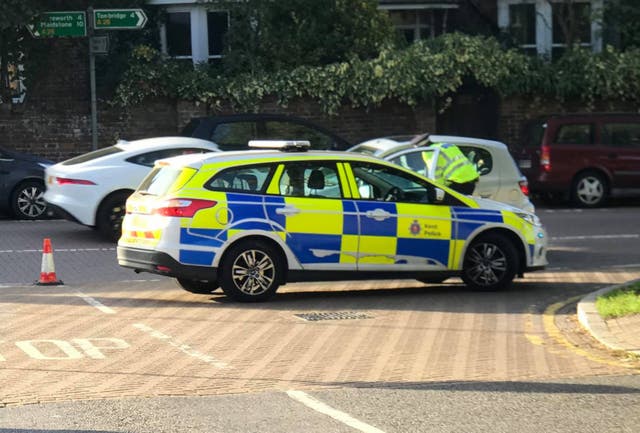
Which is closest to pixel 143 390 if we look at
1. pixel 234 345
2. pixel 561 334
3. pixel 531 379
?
pixel 234 345

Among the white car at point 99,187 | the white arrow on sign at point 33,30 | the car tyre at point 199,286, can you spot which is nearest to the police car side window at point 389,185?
the car tyre at point 199,286

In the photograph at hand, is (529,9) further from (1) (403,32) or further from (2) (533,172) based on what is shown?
(2) (533,172)

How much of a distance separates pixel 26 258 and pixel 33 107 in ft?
35.8

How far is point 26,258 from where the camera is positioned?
16422 mm

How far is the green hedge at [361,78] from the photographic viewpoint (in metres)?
26.6

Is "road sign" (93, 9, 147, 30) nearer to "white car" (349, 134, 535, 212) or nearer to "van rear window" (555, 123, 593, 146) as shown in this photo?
"white car" (349, 134, 535, 212)

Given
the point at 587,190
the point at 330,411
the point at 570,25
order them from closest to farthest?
the point at 330,411 < the point at 587,190 < the point at 570,25

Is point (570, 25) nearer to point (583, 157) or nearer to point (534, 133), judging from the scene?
point (534, 133)

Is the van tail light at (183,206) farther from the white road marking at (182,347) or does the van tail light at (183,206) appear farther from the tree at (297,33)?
the tree at (297,33)

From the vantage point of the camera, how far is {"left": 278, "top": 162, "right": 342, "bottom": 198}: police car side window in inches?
522

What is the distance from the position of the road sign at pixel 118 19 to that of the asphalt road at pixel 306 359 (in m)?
7.52

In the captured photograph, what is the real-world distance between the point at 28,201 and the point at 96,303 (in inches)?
330

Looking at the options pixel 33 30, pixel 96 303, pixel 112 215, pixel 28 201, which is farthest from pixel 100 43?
pixel 96 303

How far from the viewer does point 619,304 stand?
12.0m
